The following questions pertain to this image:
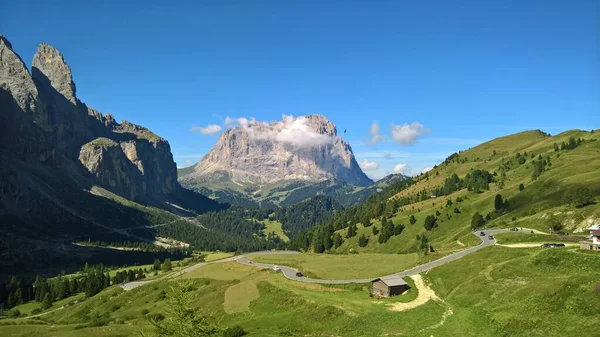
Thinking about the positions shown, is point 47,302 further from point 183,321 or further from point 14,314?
point 183,321

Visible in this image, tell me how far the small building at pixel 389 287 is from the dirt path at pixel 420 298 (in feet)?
10.2

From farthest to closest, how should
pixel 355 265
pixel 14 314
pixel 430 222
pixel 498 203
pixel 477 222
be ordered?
pixel 430 222 → pixel 498 203 → pixel 477 222 → pixel 14 314 → pixel 355 265

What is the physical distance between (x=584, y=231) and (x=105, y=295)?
14565 centimetres

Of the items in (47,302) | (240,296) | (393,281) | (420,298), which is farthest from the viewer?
(47,302)

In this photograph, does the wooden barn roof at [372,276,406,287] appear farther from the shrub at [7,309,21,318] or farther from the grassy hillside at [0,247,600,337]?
the shrub at [7,309,21,318]

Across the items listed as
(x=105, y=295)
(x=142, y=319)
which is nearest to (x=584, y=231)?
(x=142, y=319)

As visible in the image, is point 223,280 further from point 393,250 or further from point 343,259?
point 393,250

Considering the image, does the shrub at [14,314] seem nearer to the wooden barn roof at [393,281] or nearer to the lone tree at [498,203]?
the wooden barn roof at [393,281]

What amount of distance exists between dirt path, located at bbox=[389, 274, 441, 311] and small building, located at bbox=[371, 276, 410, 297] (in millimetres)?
3120

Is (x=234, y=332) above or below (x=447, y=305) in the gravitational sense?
below

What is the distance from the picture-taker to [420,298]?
7325cm

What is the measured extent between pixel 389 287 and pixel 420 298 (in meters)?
6.41

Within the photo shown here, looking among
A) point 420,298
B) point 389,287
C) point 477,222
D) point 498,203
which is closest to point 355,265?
point 389,287

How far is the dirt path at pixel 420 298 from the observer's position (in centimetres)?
6889
